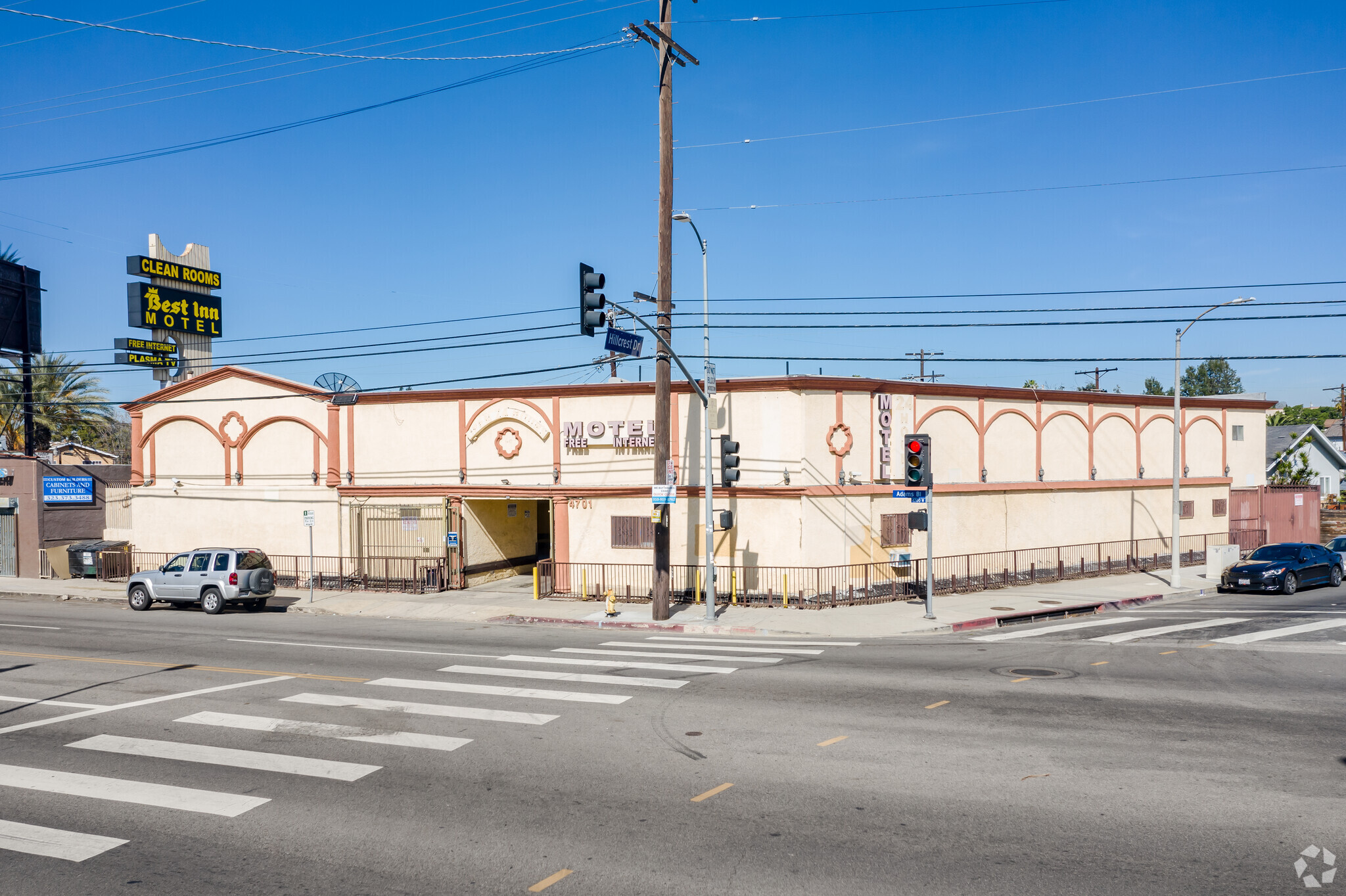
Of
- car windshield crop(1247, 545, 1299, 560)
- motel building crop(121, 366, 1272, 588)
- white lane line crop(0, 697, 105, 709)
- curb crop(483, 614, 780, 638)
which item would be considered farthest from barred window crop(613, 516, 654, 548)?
car windshield crop(1247, 545, 1299, 560)

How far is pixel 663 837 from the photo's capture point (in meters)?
7.85

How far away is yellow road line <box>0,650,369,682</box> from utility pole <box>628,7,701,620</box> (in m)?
9.24

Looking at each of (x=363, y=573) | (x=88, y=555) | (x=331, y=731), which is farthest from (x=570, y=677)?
(x=88, y=555)

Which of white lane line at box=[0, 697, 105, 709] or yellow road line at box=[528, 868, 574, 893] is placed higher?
yellow road line at box=[528, 868, 574, 893]

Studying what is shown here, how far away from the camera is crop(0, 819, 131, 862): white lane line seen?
7711mm

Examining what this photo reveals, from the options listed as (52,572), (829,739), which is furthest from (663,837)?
(52,572)

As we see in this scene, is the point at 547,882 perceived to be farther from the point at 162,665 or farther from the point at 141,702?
the point at 162,665

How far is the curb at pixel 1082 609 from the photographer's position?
2125 centimetres

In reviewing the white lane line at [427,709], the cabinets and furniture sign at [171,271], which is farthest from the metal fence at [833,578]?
the cabinets and furniture sign at [171,271]

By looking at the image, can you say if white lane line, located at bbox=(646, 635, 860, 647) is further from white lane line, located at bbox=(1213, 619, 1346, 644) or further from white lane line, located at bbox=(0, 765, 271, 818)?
white lane line, located at bbox=(0, 765, 271, 818)

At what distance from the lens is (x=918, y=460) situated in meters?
22.0

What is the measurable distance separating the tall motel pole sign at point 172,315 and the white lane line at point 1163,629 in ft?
107

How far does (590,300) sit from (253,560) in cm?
1549

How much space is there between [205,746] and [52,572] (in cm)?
3006
